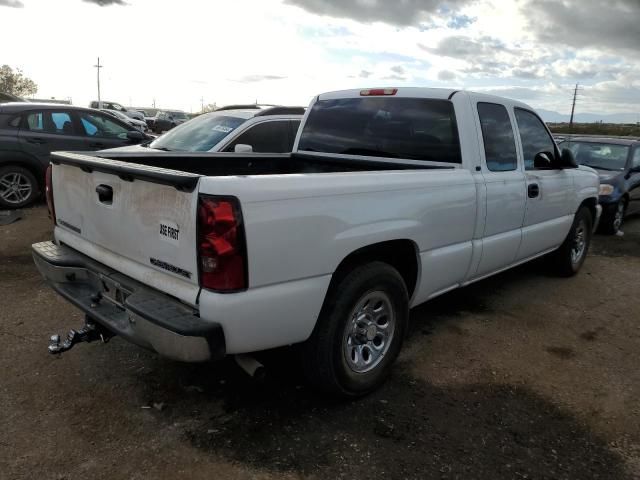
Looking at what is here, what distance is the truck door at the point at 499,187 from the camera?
3.93 metres

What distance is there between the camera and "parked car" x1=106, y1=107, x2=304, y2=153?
637 centimetres

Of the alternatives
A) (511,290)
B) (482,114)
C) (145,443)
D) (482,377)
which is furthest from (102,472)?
(511,290)

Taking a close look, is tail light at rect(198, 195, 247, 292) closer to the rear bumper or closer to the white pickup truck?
the white pickup truck

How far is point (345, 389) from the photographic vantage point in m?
2.99

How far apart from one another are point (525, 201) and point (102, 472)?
3.70m


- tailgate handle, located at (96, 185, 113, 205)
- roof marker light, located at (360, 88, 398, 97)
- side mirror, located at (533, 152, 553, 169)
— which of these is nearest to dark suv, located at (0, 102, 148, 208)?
roof marker light, located at (360, 88, 398, 97)

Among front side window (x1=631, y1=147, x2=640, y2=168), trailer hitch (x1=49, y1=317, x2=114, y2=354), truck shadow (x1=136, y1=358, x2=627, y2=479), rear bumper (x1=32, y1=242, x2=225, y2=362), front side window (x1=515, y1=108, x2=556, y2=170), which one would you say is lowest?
truck shadow (x1=136, y1=358, x2=627, y2=479)

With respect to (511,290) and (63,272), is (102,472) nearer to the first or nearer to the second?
(63,272)

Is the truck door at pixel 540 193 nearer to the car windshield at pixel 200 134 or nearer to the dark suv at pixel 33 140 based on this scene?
the car windshield at pixel 200 134

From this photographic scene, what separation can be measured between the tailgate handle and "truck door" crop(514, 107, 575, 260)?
3.34 meters

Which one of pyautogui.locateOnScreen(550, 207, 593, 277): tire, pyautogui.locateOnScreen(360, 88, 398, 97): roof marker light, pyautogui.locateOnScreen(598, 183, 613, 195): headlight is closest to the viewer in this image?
pyautogui.locateOnScreen(360, 88, 398, 97): roof marker light

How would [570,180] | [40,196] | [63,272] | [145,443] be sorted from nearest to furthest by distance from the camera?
[145,443] → [63,272] → [570,180] → [40,196]

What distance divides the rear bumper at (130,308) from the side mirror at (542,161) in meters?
3.54

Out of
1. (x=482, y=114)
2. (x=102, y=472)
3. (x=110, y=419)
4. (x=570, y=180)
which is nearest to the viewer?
(x=102, y=472)
